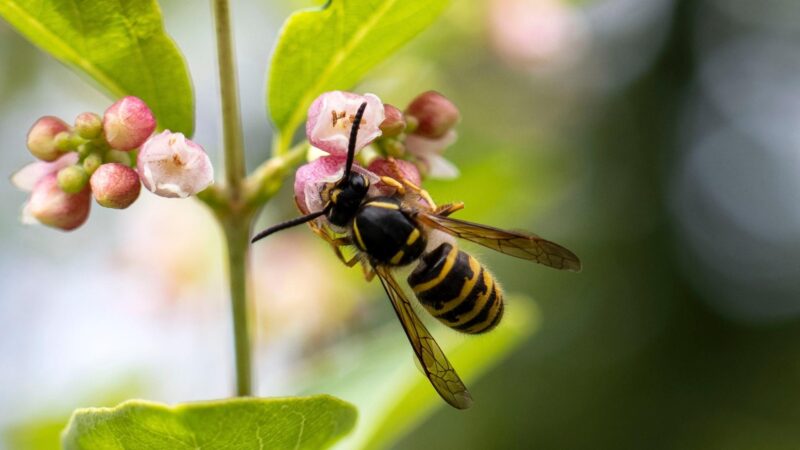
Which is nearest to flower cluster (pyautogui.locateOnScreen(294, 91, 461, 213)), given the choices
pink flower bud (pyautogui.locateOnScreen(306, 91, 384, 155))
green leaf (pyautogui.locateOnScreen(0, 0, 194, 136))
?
pink flower bud (pyautogui.locateOnScreen(306, 91, 384, 155))

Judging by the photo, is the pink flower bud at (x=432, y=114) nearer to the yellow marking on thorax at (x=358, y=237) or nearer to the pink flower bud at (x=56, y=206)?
the yellow marking on thorax at (x=358, y=237)

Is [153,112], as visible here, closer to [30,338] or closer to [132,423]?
[132,423]

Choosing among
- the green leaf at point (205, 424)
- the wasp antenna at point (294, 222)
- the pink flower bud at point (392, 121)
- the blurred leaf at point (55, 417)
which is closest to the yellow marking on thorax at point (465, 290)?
the wasp antenna at point (294, 222)

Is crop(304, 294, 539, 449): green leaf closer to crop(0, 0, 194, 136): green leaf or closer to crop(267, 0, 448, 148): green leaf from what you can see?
crop(267, 0, 448, 148): green leaf

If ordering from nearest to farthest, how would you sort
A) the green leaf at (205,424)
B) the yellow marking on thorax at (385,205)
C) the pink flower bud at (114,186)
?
the green leaf at (205,424)
the pink flower bud at (114,186)
the yellow marking on thorax at (385,205)

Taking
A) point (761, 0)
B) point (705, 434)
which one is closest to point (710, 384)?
point (705, 434)

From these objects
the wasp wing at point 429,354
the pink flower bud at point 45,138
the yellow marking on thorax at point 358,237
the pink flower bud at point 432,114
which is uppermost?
the pink flower bud at point 432,114
